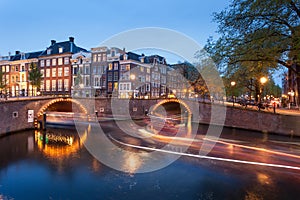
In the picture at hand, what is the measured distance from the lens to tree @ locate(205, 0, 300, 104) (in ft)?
56.8

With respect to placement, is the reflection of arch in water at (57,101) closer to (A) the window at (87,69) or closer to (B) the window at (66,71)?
(A) the window at (87,69)

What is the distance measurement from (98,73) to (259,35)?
44270mm

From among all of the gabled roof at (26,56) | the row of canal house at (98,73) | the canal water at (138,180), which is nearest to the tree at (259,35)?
the canal water at (138,180)

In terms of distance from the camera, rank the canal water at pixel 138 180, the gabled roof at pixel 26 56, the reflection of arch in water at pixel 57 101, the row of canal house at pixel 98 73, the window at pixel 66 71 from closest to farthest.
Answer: the canal water at pixel 138 180
the reflection of arch in water at pixel 57 101
the row of canal house at pixel 98 73
the window at pixel 66 71
the gabled roof at pixel 26 56

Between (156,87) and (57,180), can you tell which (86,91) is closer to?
(156,87)

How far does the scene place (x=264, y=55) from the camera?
18312mm

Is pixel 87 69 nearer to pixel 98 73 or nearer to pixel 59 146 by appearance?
pixel 98 73

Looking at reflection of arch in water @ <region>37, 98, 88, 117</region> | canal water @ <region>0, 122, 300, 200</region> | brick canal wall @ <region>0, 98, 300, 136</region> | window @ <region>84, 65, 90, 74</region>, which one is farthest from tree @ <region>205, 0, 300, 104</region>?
window @ <region>84, 65, 90, 74</region>

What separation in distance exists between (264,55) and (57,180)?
18.0m

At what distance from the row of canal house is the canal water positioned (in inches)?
1499

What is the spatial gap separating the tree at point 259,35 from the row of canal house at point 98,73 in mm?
31184

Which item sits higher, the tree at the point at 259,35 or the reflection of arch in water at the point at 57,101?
the tree at the point at 259,35

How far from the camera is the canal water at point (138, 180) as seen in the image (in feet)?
30.1

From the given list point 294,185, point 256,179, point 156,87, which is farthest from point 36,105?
point 156,87
